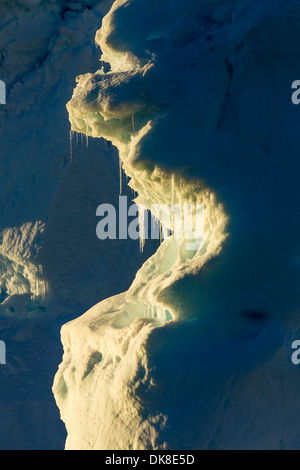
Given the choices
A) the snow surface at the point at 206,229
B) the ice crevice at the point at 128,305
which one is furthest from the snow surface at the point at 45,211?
the snow surface at the point at 206,229

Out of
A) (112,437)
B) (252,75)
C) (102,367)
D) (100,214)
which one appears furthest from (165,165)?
(100,214)

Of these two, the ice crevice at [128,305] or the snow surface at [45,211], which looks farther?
the snow surface at [45,211]

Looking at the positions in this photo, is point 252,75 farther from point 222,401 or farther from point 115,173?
point 115,173

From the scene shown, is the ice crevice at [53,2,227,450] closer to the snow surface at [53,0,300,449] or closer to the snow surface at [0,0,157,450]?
the snow surface at [53,0,300,449]

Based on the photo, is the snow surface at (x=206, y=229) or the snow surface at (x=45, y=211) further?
the snow surface at (x=45, y=211)

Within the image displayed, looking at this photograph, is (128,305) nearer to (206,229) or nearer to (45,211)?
(206,229)

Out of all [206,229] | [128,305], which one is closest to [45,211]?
[128,305]

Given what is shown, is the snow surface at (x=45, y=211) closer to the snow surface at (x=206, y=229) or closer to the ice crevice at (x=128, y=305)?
the ice crevice at (x=128, y=305)
